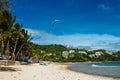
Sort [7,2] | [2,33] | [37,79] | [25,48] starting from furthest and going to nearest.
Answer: [25,48] → [2,33] → [7,2] → [37,79]

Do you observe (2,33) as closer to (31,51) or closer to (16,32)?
(16,32)

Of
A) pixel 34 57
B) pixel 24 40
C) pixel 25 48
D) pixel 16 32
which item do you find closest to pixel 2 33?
pixel 16 32

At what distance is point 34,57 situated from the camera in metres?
101

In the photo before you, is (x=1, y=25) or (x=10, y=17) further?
(x=10, y=17)

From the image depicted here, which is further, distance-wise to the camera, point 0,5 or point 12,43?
point 12,43

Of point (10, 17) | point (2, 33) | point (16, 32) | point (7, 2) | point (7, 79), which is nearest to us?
point (7, 79)

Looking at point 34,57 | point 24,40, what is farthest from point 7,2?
point 34,57

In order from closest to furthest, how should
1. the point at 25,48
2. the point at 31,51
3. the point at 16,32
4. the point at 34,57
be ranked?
1. the point at 16,32
2. the point at 25,48
3. the point at 31,51
4. the point at 34,57

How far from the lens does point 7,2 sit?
30.8 m

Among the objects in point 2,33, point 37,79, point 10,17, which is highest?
point 10,17

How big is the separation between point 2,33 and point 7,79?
13.6m

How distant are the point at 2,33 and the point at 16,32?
1226 inches

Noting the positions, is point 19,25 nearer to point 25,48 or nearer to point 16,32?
point 16,32

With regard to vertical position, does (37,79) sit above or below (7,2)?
below
